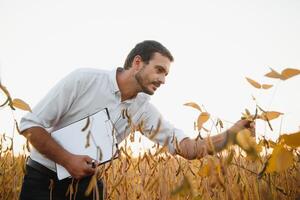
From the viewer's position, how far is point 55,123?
5.58 ft

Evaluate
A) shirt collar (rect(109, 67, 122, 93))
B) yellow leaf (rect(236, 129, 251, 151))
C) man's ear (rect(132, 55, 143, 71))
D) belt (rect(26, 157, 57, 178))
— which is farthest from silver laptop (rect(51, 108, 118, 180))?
yellow leaf (rect(236, 129, 251, 151))

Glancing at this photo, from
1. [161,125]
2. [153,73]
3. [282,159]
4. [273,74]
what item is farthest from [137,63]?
[282,159]

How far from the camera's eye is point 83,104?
1.77m

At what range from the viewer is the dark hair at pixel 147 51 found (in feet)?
7.51

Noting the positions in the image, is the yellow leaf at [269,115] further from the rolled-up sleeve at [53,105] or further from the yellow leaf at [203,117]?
the rolled-up sleeve at [53,105]

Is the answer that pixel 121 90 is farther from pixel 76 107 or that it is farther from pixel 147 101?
pixel 76 107

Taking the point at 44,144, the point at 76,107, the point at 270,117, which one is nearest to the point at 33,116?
the point at 44,144

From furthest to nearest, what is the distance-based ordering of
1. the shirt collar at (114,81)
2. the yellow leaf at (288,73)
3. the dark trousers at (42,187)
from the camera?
1. the shirt collar at (114,81)
2. the dark trousers at (42,187)
3. the yellow leaf at (288,73)

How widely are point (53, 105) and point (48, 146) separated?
26 centimetres

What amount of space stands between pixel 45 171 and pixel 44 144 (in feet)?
1.05

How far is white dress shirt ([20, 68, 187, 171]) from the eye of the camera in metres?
1.54

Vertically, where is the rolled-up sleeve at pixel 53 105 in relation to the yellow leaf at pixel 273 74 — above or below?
below

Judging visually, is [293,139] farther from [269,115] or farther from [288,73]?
[269,115]

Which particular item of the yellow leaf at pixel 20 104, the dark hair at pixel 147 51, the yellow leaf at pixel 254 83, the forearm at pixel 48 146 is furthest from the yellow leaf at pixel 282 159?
the dark hair at pixel 147 51
